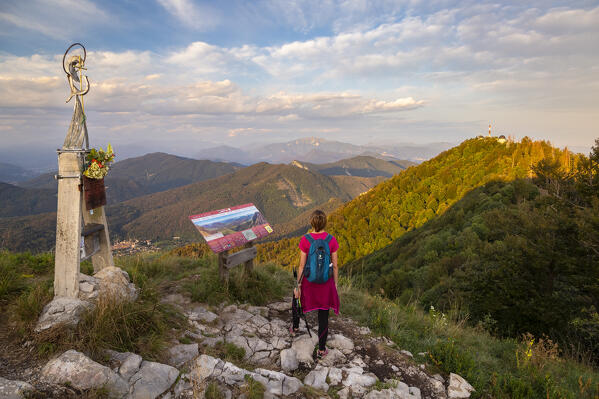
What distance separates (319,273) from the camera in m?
4.16

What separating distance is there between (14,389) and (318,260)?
3.39 m

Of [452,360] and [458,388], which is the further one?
[452,360]

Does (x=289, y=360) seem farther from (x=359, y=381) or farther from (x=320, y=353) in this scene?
(x=359, y=381)

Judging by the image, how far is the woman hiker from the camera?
4145 mm

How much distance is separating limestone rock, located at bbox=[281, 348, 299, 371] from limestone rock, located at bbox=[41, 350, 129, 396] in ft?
6.58

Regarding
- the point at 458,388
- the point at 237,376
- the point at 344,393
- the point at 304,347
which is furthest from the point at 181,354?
the point at 458,388

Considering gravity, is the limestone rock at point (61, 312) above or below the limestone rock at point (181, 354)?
above

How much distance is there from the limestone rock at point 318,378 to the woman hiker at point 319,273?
417 mm

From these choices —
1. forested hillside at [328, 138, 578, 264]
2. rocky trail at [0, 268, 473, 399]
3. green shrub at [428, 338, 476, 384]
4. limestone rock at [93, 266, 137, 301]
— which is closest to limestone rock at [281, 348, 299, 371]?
rocky trail at [0, 268, 473, 399]

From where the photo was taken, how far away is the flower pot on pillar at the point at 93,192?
16.5 feet

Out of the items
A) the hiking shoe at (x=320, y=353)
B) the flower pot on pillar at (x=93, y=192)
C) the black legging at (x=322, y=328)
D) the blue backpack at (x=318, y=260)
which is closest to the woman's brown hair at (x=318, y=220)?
the blue backpack at (x=318, y=260)

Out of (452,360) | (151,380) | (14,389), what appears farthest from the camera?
(452,360)

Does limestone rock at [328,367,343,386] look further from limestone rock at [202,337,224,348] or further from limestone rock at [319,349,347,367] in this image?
limestone rock at [202,337,224,348]

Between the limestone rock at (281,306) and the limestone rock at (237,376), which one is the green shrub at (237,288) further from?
the limestone rock at (237,376)
